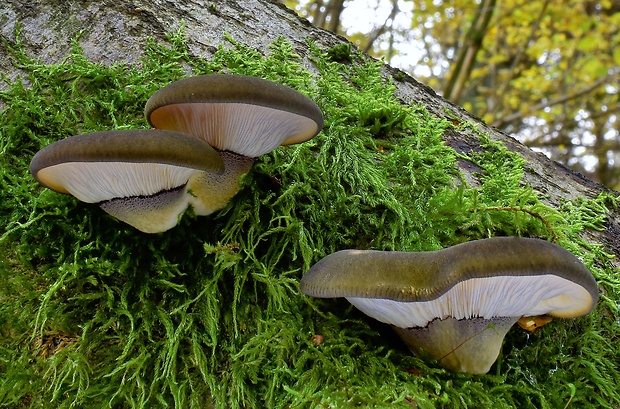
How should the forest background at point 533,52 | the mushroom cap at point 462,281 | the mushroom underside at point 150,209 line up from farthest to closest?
the forest background at point 533,52 → the mushroom underside at point 150,209 → the mushroom cap at point 462,281

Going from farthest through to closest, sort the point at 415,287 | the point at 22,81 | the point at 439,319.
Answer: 1. the point at 22,81
2. the point at 439,319
3. the point at 415,287

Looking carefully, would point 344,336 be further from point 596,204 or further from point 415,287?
point 596,204

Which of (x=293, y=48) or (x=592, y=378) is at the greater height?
(x=293, y=48)

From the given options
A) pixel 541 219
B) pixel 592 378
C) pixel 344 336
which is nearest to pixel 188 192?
pixel 344 336

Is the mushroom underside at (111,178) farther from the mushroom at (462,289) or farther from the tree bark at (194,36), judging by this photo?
the tree bark at (194,36)

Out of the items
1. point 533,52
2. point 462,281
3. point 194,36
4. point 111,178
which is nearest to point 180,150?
point 111,178

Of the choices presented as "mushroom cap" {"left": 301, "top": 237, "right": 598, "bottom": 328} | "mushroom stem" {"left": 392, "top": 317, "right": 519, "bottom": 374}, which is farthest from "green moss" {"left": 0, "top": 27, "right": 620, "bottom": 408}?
"mushroom cap" {"left": 301, "top": 237, "right": 598, "bottom": 328}

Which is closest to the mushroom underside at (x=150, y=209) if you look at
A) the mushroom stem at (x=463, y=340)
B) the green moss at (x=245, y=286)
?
the green moss at (x=245, y=286)
